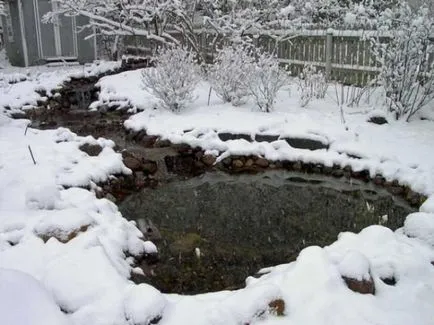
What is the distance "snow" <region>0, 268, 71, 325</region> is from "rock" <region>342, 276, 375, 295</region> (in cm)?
176

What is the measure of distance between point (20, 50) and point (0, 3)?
1.73m

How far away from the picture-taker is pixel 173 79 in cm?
807

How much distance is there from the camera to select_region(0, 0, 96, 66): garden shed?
632 inches

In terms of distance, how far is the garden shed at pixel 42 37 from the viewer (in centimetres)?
1606

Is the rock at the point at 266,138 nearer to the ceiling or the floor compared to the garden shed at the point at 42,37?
nearer to the floor

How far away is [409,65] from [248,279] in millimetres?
4611

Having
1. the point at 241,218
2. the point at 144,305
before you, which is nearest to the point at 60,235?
the point at 144,305

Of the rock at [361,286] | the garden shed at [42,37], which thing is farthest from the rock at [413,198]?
the garden shed at [42,37]

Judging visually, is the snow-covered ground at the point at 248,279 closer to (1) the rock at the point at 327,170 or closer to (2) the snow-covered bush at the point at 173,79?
(1) the rock at the point at 327,170

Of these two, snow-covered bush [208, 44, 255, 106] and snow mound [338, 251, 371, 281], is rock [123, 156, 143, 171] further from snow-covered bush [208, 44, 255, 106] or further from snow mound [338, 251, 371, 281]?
snow mound [338, 251, 371, 281]

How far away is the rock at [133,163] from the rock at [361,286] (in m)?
4.20

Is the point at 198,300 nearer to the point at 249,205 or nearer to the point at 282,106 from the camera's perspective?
the point at 249,205

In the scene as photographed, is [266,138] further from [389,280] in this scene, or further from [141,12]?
[141,12]

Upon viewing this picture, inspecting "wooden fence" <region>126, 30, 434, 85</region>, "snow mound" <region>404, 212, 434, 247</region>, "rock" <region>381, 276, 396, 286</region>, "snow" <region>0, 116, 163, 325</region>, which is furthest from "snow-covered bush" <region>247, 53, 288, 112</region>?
"rock" <region>381, 276, 396, 286</region>
